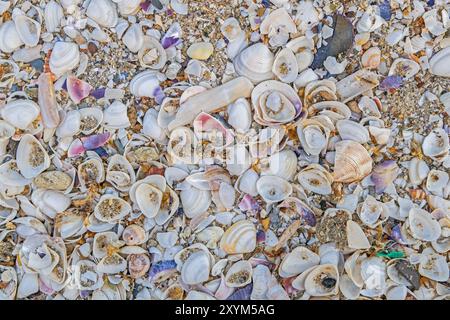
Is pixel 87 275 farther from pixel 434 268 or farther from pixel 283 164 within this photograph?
pixel 434 268

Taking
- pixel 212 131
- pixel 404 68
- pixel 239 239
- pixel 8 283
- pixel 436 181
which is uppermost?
pixel 404 68

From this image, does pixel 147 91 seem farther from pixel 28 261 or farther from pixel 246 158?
pixel 28 261

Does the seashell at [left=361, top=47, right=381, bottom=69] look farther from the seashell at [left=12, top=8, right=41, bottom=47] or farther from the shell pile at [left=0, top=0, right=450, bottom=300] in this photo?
the seashell at [left=12, top=8, right=41, bottom=47]

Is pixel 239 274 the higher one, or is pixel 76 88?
pixel 76 88

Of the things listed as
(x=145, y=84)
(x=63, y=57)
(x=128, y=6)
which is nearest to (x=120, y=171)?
(x=145, y=84)

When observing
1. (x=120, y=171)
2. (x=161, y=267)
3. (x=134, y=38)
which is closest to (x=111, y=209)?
(x=120, y=171)

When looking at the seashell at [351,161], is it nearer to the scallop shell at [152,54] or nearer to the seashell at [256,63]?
the seashell at [256,63]
